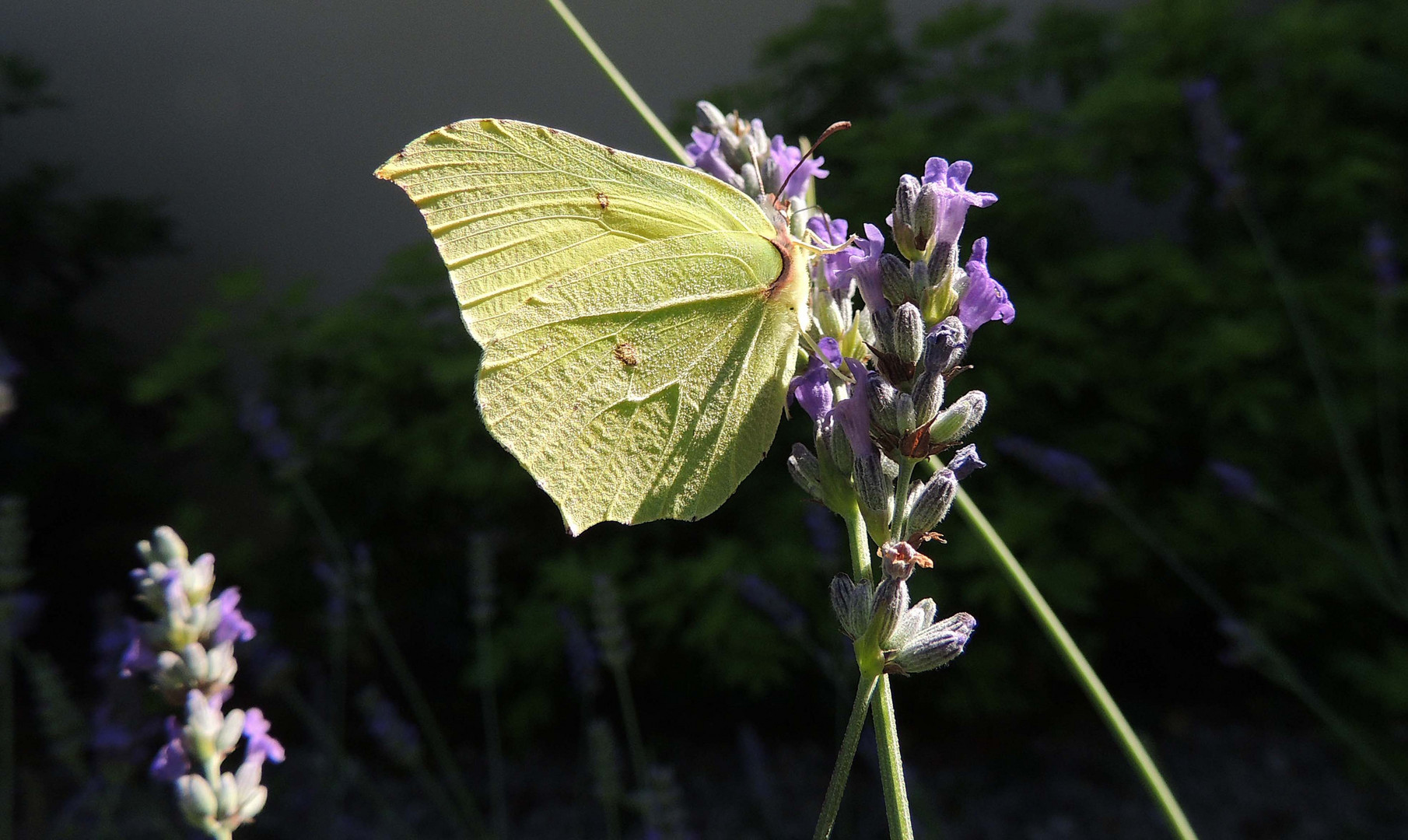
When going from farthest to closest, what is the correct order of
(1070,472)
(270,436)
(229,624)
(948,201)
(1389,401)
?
1. (1389,401)
2. (270,436)
3. (1070,472)
4. (229,624)
5. (948,201)

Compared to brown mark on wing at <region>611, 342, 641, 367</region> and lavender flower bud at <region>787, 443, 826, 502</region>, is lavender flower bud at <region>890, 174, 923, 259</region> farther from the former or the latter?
brown mark on wing at <region>611, 342, 641, 367</region>

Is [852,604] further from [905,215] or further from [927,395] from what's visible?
[905,215]

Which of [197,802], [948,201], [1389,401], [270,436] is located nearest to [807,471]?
[948,201]

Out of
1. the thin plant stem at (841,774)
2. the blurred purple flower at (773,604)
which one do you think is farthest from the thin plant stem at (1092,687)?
the blurred purple flower at (773,604)

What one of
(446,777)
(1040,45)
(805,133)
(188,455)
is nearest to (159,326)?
(188,455)

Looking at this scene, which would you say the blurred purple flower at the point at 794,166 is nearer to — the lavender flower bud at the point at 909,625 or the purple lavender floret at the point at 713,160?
the purple lavender floret at the point at 713,160
